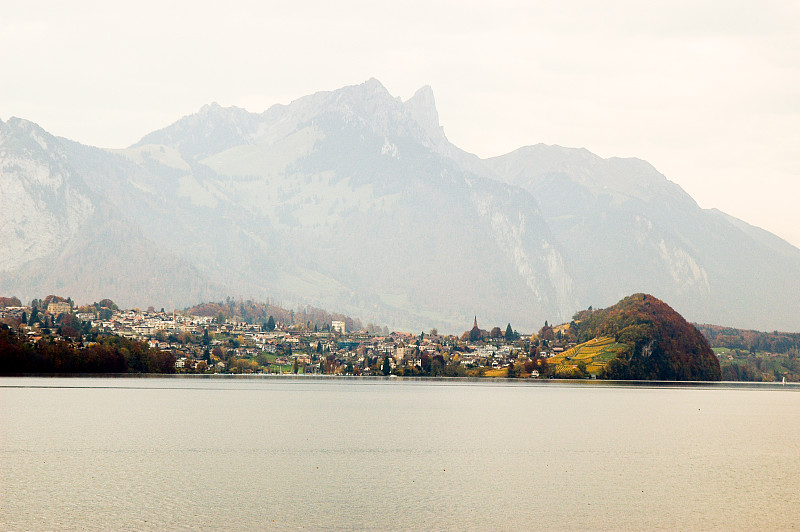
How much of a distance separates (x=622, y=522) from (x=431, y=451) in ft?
128

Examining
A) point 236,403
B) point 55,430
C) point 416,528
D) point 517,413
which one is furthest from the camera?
point 236,403

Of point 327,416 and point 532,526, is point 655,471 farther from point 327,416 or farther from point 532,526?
point 327,416

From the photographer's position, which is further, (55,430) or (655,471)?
(55,430)

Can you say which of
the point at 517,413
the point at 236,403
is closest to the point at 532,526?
the point at 517,413

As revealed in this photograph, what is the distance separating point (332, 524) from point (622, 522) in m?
19.1

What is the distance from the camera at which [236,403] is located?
181750 millimetres

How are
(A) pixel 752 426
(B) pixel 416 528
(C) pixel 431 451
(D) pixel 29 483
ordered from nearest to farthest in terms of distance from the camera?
1. (B) pixel 416 528
2. (D) pixel 29 483
3. (C) pixel 431 451
4. (A) pixel 752 426

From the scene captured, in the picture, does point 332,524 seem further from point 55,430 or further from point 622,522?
point 55,430

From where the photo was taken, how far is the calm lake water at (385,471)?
68.6 metres

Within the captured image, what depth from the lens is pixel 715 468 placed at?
95.9 m

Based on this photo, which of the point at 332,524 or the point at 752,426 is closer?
the point at 332,524

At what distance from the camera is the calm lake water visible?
68.6m

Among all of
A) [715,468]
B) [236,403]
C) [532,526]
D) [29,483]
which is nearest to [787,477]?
[715,468]

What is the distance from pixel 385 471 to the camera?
8956cm
